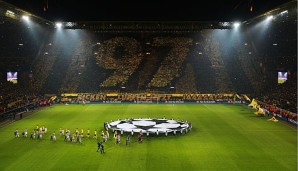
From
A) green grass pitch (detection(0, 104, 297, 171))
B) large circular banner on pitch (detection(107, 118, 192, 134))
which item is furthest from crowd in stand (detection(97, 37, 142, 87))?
large circular banner on pitch (detection(107, 118, 192, 134))

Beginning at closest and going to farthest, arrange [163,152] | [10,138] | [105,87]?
[163,152] → [10,138] → [105,87]

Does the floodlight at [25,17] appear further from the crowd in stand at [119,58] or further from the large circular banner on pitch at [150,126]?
the large circular banner on pitch at [150,126]

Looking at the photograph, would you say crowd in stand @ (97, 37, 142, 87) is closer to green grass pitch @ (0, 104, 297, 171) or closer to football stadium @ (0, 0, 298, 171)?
football stadium @ (0, 0, 298, 171)

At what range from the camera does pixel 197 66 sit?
84.4m

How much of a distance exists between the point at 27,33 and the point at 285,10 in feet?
197

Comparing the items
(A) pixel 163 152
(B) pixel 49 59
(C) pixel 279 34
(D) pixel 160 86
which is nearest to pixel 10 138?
(A) pixel 163 152

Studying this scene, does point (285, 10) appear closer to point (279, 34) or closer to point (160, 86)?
point (279, 34)

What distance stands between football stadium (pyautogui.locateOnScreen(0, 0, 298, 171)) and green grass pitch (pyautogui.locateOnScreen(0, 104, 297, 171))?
0.40ft

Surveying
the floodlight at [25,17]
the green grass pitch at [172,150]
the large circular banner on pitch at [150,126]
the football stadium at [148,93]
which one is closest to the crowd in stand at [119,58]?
the football stadium at [148,93]

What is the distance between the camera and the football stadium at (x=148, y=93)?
1148 inches

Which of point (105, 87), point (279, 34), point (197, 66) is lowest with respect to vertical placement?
point (105, 87)

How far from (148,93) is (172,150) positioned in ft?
149

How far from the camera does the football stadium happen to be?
2916cm

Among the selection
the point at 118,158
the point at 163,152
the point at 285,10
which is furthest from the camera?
the point at 285,10
